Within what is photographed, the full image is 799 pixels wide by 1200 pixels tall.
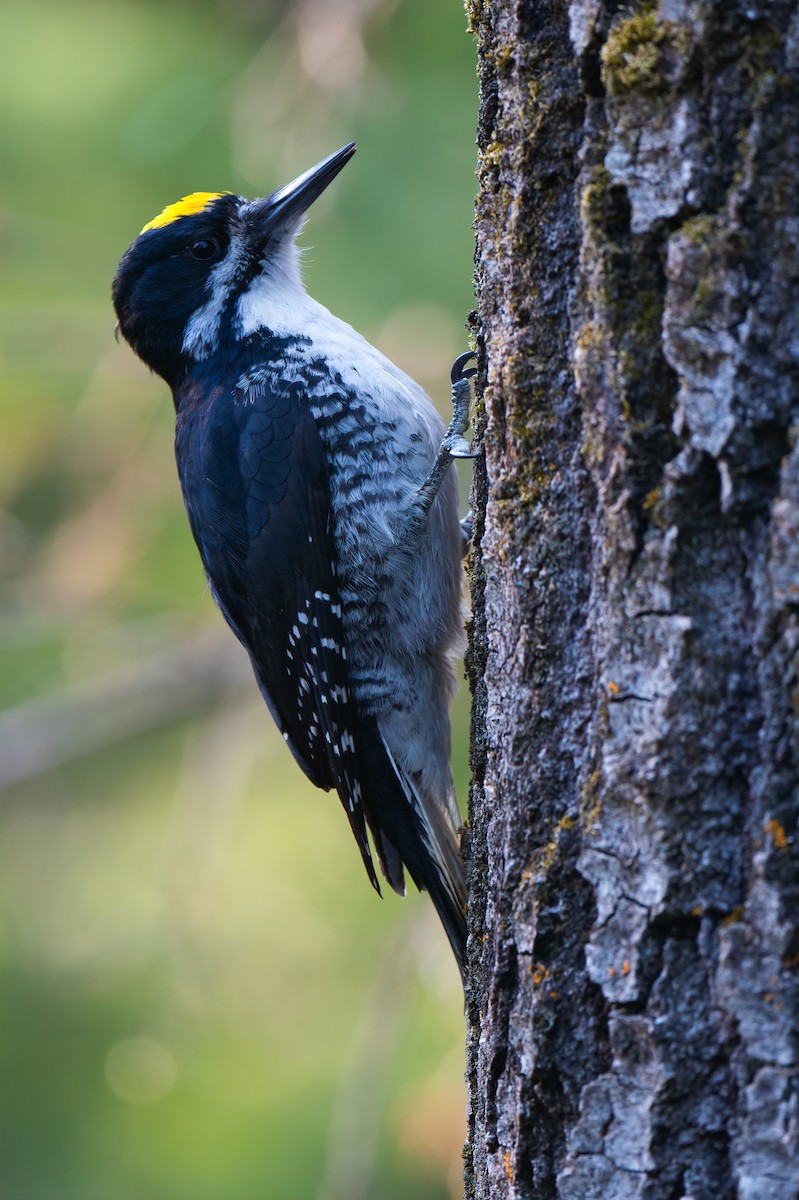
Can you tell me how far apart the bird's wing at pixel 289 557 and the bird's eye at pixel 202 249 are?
0.47 meters

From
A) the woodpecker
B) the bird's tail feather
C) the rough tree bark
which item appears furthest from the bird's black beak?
the rough tree bark

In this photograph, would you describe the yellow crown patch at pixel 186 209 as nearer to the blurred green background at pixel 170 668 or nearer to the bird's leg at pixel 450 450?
the blurred green background at pixel 170 668

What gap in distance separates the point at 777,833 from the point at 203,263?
216 cm

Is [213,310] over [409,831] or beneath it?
over

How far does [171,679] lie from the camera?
386 centimetres

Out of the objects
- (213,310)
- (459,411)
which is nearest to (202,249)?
(213,310)

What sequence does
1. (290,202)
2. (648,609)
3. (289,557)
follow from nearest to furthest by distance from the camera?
(648,609) < (289,557) < (290,202)

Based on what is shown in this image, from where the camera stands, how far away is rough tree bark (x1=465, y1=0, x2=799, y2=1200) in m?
1.11

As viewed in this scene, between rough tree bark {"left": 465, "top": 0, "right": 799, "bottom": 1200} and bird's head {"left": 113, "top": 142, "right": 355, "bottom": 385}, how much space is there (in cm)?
144

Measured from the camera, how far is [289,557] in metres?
2.46

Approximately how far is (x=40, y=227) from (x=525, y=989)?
312 centimetres

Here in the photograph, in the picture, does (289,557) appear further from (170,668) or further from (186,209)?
(170,668)

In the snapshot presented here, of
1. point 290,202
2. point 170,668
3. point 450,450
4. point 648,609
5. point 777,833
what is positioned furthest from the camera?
point 170,668

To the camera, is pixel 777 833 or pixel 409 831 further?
pixel 409 831
